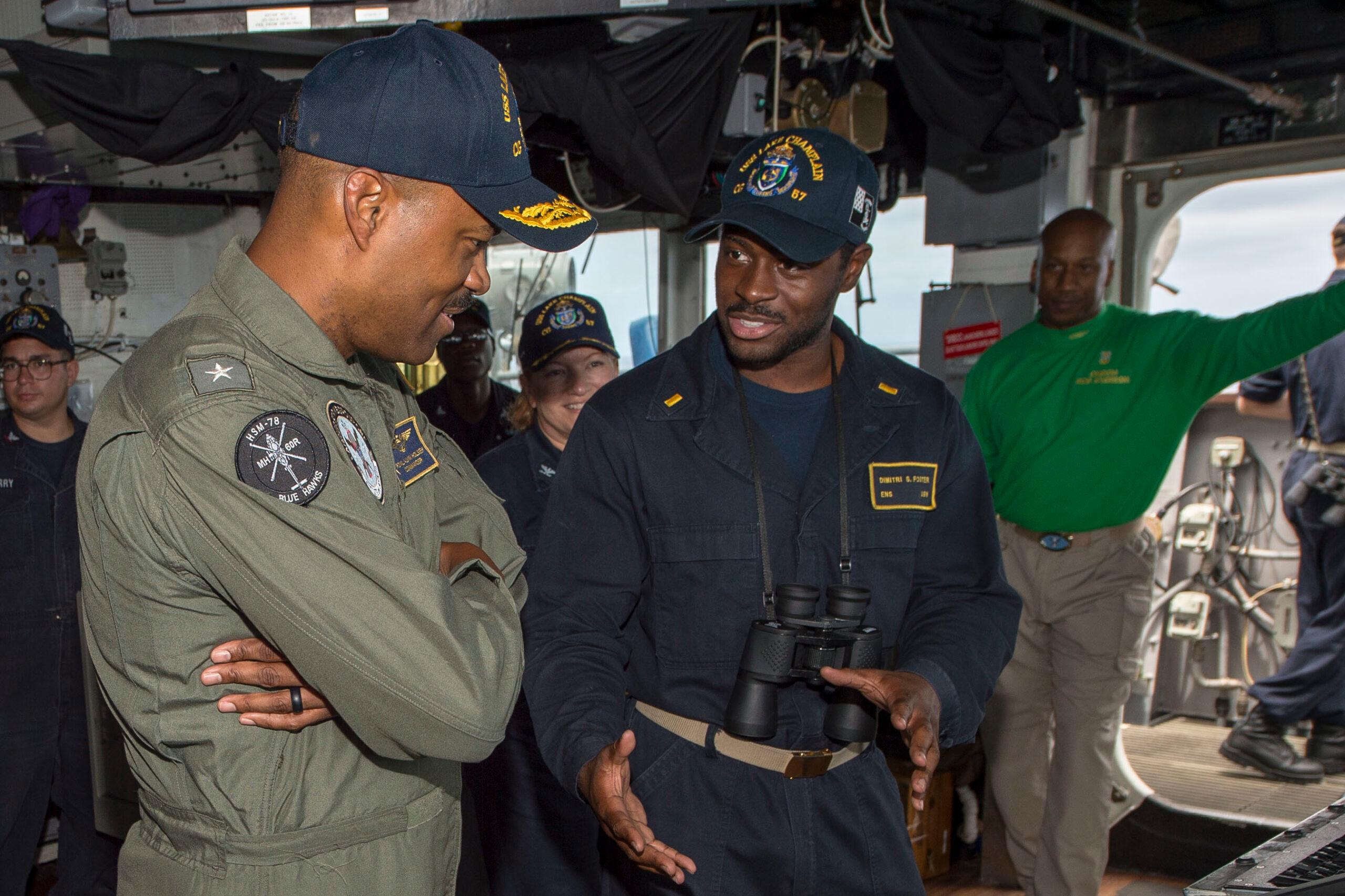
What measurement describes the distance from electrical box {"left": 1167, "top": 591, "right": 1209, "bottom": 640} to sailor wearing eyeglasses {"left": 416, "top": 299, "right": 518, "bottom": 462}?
3.56m

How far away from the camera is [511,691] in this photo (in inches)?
54.3

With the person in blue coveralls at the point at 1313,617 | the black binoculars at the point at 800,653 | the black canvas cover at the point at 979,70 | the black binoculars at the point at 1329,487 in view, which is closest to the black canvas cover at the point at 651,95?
the black canvas cover at the point at 979,70

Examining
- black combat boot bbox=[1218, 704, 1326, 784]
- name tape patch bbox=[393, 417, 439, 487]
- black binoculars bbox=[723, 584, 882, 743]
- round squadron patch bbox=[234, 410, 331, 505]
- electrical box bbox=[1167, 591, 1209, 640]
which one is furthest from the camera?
electrical box bbox=[1167, 591, 1209, 640]

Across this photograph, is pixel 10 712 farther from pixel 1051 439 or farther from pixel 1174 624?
pixel 1174 624

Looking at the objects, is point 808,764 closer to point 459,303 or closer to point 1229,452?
point 459,303

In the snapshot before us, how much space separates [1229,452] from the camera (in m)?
5.86

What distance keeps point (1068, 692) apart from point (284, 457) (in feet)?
11.0

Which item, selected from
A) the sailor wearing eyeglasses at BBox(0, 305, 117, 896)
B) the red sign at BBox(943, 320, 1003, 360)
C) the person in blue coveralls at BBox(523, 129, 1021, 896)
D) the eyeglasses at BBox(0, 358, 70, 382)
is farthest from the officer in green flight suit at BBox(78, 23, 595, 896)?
the red sign at BBox(943, 320, 1003, 360)

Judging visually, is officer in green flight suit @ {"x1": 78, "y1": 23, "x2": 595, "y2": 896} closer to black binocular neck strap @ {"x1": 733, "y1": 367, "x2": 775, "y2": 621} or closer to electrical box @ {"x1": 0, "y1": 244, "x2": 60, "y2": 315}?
black binocular neck strap @ {"x1": 733, "y1": 367, "x2": 775, "y2": 621}

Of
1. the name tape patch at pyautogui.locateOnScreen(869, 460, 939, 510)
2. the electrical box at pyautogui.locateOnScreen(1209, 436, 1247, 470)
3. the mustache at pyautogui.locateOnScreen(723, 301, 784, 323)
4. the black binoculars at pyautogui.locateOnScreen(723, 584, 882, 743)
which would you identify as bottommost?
the black binoculars at pyautogui.locateOnScreen(723, 584, 882, 743)

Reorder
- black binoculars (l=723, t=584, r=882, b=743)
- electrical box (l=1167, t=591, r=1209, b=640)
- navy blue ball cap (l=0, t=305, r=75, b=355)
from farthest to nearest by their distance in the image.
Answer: electrical box (l=1167, t=591, r=1209, b=640) < navy blue ball cap (l=0, t=305, r=75, b=355) < black binoculars (l=723, t=584, r=882, b=743)

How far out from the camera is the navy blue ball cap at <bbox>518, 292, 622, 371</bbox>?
11.9ft

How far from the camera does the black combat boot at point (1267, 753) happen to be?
487cm

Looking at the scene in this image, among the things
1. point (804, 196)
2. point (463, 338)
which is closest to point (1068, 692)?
point (804, 196)
